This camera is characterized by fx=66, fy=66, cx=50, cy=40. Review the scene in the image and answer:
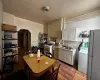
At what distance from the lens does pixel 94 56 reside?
5.34 ft

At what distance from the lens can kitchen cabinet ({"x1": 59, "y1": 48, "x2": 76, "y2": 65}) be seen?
333 centimetres

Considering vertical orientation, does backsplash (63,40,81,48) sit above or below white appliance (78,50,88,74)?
above

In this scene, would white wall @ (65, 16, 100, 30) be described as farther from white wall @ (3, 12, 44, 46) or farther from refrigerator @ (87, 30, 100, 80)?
white wall @ (3, 12, 44, 46)

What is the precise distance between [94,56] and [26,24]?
445cm

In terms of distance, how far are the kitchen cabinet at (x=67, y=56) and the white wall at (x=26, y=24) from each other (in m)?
2.51

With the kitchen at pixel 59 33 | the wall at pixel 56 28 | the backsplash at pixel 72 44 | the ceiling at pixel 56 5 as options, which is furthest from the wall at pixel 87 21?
the backsplash at pixel 72 44

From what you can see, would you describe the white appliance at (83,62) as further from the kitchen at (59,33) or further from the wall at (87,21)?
the wall at (87,21)

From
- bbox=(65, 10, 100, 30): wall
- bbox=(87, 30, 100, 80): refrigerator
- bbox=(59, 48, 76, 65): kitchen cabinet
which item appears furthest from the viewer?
bbox=(59, 48, 76, 65): kitchen cabinet

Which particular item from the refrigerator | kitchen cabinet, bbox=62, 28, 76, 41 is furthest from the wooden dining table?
kitchen cabinet, bbox=62, 28, 76, 41

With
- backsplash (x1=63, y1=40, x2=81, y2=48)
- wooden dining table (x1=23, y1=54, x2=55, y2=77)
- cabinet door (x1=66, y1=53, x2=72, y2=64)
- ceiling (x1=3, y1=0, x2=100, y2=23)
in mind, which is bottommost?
cabinet door (x1=66, y1=53, x2=72, y2=64)

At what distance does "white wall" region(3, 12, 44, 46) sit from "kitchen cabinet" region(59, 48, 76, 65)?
8.24 feet

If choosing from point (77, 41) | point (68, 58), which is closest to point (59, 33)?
point (77, 41)

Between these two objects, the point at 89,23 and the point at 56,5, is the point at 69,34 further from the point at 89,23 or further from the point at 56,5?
the point at 56,5

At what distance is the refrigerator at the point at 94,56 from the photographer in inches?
61.2
